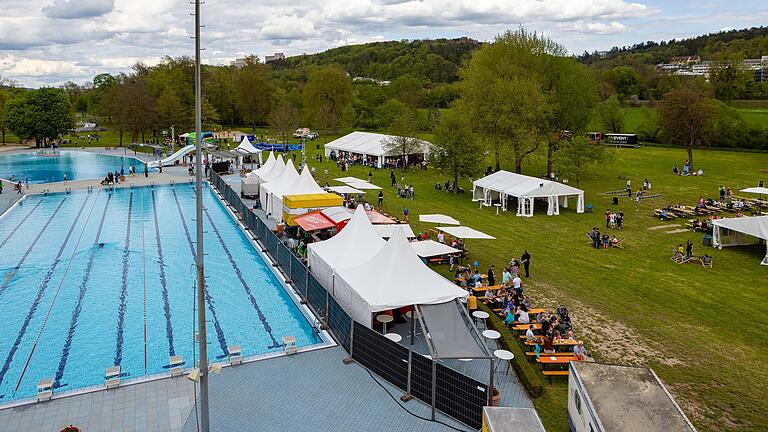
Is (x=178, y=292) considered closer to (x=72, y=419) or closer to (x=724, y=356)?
(x=72, y=419)

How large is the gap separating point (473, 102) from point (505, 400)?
103 feet

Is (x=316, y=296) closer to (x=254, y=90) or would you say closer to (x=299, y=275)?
(x=299, y=275)

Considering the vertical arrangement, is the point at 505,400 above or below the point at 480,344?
below

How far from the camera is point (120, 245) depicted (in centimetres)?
2430

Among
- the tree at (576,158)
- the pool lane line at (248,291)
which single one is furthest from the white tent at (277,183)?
the tree at (576,158)

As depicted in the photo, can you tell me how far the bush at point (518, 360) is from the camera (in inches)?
465

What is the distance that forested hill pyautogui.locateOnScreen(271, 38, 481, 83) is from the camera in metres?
123

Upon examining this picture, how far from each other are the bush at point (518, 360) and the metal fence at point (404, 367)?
2.08 m

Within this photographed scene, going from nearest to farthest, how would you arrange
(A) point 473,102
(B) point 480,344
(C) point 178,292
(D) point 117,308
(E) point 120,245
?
(B) point 480,344
(D) point 117,308
(C) point 178,292
(E) point 120,245
(A) point 473,102

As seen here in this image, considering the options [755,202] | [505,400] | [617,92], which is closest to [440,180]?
[755,202]

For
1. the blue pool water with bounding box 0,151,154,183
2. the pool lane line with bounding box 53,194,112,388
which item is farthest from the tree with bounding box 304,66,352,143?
the pool lane line with bounding box 53,194,112,388

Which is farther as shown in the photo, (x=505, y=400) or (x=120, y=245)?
(x=120, y=245)

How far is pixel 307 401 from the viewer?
11203 millimetres

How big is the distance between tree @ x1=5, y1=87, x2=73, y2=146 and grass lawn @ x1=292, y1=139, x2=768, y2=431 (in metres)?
53.3
